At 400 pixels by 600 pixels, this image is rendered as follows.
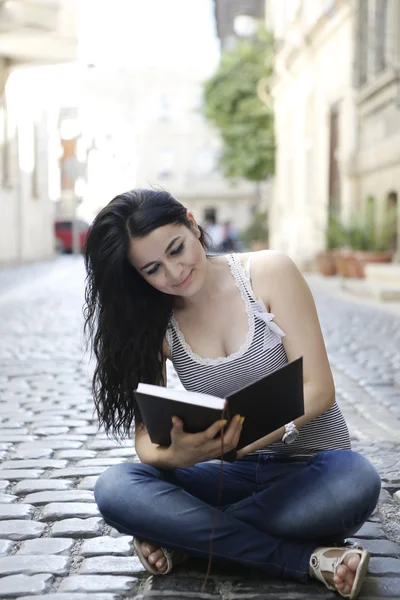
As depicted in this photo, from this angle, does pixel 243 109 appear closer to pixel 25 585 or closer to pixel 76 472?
pixel 76 472

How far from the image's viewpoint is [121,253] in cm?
312

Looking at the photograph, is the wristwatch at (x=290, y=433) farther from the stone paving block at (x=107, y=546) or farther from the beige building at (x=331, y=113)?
the beige building at (x=331, y=113)

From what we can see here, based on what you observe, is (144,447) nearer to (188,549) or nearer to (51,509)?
(188,549)

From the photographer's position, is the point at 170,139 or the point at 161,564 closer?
the point at 161,564

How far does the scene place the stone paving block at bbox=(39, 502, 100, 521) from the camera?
148 inches

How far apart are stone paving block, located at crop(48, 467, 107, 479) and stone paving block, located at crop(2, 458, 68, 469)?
0.08 m

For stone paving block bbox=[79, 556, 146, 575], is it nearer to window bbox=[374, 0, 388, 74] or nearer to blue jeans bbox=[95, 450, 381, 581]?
blue jeans bbox=[95, 450, 381, 581]

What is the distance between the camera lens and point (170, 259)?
3133 millimetres

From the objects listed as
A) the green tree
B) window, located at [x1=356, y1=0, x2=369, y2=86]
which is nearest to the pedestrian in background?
the green tree

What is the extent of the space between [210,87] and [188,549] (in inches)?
1148

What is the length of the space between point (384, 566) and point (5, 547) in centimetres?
129

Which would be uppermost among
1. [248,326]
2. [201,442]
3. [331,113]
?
[331,113]

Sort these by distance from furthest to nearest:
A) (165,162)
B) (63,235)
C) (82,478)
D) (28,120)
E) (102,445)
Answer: (165,162) < (63,235) < (28,120) < (102,445) < (82,478)

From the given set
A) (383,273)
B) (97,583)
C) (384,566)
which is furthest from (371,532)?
(383,273)
